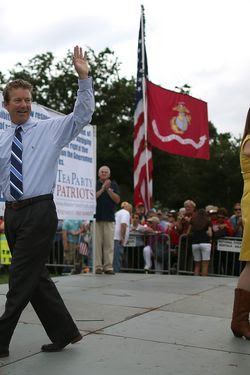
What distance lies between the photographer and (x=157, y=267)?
11562mm

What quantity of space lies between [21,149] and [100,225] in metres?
5.62

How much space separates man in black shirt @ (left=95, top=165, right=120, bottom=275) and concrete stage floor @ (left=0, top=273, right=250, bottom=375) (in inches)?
90.8

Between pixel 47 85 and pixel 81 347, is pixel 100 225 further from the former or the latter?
pixel 47 85

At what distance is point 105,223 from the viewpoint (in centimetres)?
912

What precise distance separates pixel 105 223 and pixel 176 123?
612 centimetres

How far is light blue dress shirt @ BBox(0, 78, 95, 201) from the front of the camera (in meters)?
3.55

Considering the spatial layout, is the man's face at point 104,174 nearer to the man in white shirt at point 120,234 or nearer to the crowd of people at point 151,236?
the crowd of people at point 151,236

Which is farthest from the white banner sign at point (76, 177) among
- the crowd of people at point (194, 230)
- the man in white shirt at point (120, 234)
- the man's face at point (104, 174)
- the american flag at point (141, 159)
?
the american flag at point (141, 159)

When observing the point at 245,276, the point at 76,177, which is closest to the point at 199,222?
the point at 76,177

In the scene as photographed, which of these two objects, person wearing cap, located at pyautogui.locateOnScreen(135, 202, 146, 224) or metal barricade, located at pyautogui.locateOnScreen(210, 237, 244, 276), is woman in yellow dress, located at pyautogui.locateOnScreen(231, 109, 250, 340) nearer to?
metal barricade, located at pyautogui.locateOnScreen(210, 237, 244, 276)

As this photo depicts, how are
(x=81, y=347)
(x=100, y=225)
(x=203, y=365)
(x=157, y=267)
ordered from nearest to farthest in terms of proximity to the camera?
(x=203, y=365) < (x=81, y=347) < (x=100, y=225) < (x=157, y=267)

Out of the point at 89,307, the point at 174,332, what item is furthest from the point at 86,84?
the point at 89,307

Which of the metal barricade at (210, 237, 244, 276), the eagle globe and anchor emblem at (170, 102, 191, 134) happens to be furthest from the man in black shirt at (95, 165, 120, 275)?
the eagle globe and anchor emblem at (170, 102, 191, 134)

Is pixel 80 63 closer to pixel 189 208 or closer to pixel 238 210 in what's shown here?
pixel 189 208
